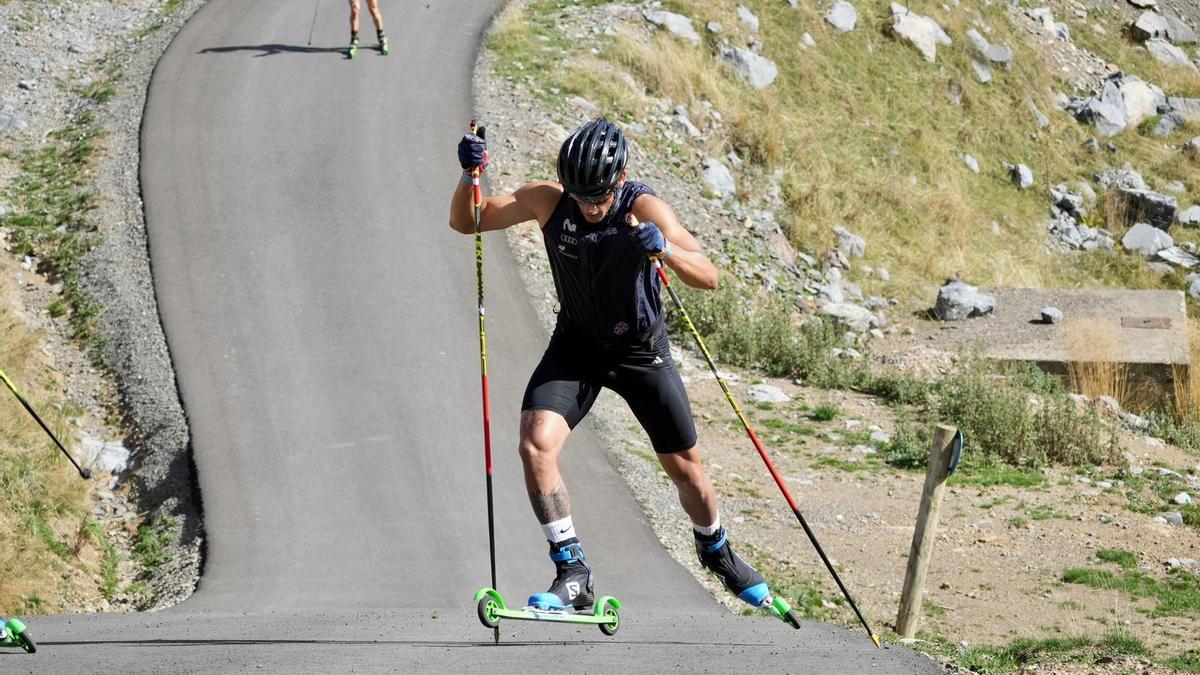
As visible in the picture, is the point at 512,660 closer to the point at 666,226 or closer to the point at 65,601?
the point at 666,226

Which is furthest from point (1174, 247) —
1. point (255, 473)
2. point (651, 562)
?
point (255, 473)

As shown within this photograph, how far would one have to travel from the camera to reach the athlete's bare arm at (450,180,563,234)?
20.9ft

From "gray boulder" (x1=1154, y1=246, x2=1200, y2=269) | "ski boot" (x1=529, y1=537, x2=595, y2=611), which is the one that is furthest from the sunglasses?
"gray boulder" (x1=1154, y1=246, x2=1200, y2=269)

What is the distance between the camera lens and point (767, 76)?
80.1 ft

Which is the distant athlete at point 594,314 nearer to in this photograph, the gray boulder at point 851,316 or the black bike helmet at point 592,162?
the black bike helmet at point 592,162

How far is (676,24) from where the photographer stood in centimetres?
2395

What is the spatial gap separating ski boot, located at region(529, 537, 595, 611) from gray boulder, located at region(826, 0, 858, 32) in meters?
22.1

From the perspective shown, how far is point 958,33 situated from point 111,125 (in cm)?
1843

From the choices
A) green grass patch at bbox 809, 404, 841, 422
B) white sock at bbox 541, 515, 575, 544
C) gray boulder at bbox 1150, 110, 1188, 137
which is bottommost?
green grass patch at bbox 809, 404, 841, 422

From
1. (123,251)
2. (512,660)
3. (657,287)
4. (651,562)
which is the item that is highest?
(657,287)

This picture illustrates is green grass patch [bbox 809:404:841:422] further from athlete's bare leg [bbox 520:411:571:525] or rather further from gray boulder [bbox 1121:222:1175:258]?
gray boulder [bbox 1121:222:1175:258]

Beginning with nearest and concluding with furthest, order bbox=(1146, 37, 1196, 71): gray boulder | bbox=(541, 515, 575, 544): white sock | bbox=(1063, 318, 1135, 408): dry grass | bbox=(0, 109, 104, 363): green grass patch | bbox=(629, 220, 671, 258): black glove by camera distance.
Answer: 1. bbox=(629, 220, 671, 258): black glove
2. bbox=(541, 515, 575, 544): white sock
3. bbox=(0, 109, 104, 363): green grass patch
4. bbox=(1063, 318, 1135, 408): dry grass
5. bbox=(1146, 37, 1196, 71): gray boulder

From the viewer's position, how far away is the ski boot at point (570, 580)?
20.3 ft

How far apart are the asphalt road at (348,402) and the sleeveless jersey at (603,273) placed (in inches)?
74.0
